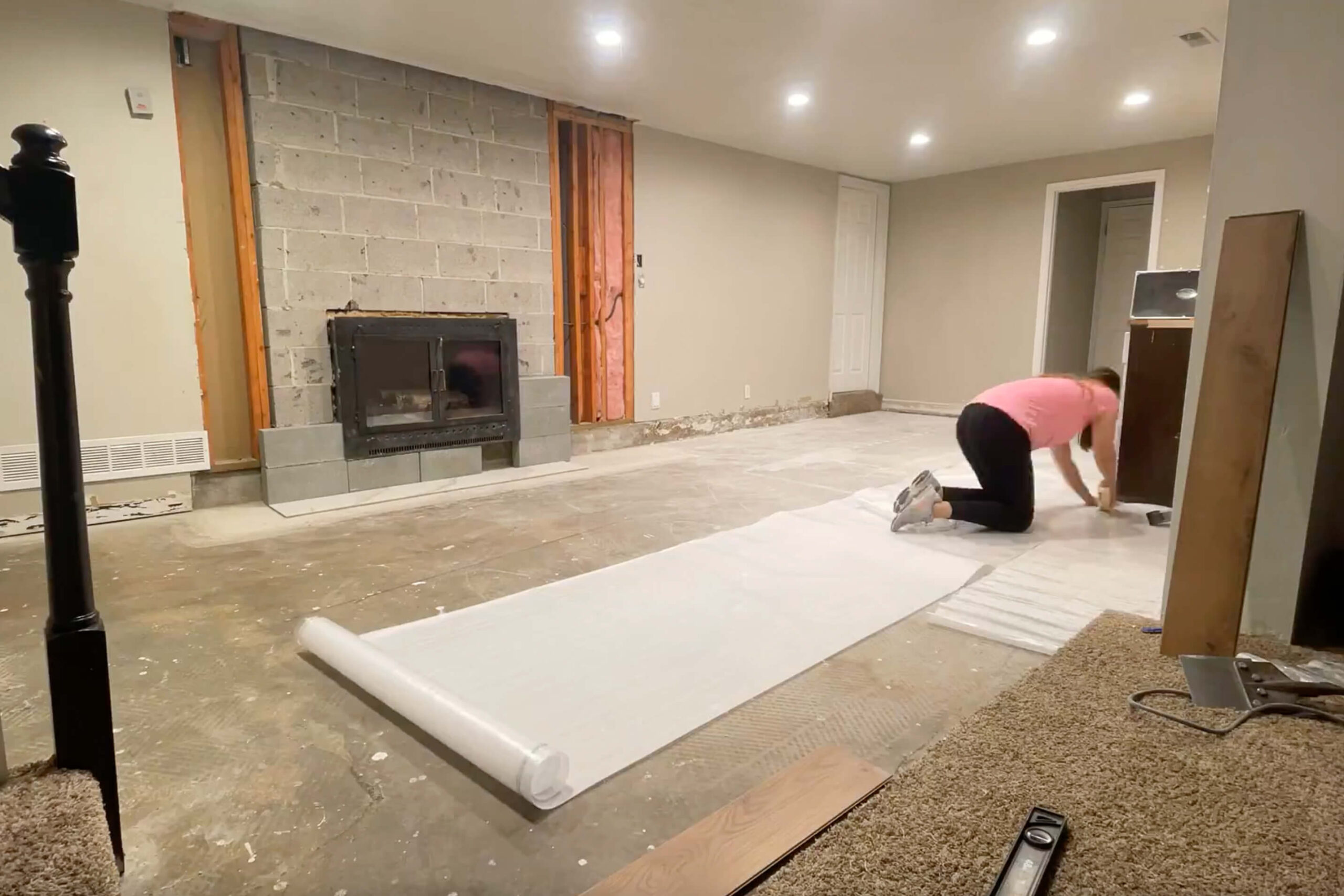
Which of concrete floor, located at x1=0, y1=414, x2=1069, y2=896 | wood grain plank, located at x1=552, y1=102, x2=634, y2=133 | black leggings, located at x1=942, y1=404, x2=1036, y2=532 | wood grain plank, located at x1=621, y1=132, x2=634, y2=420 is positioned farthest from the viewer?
wood grain plank, located at x1=621, y1=132, x2=634, y2=420

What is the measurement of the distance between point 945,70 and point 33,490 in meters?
5.03

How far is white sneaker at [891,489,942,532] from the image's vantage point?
10.3ft

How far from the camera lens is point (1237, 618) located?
64.2 inches

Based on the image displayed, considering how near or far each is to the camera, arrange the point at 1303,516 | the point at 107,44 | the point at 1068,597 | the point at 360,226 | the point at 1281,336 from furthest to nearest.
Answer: the point at 360,226
the point at 107,44
the point at 1068,597
the point at 1303,516
the point at 1281,336

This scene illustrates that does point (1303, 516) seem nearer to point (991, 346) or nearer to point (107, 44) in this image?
point (107, 44)

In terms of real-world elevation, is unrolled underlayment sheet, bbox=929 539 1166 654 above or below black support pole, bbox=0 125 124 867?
below

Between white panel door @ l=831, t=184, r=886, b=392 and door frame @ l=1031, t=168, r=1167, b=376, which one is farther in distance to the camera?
white panel door @ l=831, t=184, r=886, b=392

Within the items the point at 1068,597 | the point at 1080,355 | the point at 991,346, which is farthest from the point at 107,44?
the point at 1080,355

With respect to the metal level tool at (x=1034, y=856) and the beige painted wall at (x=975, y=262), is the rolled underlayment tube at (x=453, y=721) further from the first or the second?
the beige painted wall at (x=975, y=262)

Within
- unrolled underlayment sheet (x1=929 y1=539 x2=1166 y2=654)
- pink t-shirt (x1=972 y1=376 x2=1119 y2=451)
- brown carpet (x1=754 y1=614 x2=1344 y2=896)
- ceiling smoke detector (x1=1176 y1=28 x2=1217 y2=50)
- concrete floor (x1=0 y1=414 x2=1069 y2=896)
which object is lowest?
concrete floor (x1=0 y1=414 x2=1069 y2=896)

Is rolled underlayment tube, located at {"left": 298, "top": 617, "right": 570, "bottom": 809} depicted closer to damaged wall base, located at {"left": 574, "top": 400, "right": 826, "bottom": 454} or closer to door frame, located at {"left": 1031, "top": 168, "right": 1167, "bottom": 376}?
damaged wall base, located at {"left": 574, "top": 400, "right": 826, "bottom": 454}

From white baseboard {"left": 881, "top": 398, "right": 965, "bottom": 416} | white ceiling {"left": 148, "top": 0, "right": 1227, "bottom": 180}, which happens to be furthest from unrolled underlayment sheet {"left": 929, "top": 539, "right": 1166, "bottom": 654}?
white baseboard {"left": 881, "top": 398, "right": 965, "bottom": 416}

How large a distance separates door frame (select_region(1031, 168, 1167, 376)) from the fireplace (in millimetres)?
4313

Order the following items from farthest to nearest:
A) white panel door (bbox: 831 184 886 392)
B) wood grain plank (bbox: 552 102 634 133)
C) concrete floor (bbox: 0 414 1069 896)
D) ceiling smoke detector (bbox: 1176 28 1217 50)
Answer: white panel door (bbox: 831 184 886 392) → wood grain plank (bbox: 552 102 634 133) → ceiling smoke detector (bbox: 1176 28 1217 50) → concrete floor (bbox: 0 414 1069 896)
